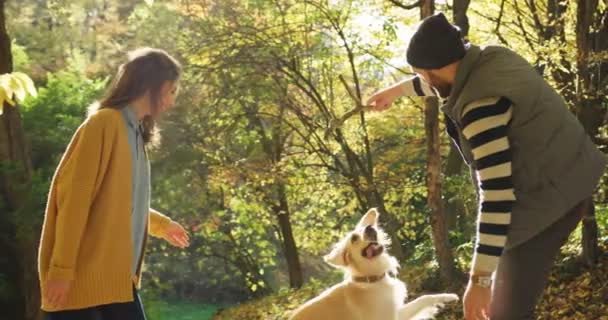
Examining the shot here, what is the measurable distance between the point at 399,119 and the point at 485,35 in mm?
2271

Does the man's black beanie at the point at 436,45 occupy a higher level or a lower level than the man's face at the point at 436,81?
higher

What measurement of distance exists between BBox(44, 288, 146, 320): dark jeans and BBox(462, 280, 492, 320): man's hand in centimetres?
135

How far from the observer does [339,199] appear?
11.6 meters

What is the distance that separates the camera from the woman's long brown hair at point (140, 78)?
2.97m

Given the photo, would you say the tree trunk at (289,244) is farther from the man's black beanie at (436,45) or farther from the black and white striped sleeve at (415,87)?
the man's black beanie at (436,45)

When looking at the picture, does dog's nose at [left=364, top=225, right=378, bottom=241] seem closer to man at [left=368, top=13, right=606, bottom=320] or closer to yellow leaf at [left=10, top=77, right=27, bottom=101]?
man at [left=368, top=13, right=606, bottom=320]

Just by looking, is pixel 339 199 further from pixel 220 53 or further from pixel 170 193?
pixel 170 193

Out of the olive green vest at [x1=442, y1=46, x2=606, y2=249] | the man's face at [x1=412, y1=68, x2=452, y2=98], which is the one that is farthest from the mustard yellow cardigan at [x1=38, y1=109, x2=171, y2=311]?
the olive green vest at [x1=442, y1=46, x2=606, y2=249]

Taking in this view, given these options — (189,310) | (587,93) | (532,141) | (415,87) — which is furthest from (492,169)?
(189,310)

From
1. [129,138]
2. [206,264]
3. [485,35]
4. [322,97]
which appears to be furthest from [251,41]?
[206,264]

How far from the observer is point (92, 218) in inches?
112

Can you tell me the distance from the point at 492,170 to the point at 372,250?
1.67m

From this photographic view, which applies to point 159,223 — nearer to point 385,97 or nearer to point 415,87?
point 385,97

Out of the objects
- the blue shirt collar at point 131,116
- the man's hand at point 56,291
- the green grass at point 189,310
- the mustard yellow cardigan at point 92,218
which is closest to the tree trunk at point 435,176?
the blue shirt collar at point 131,116
